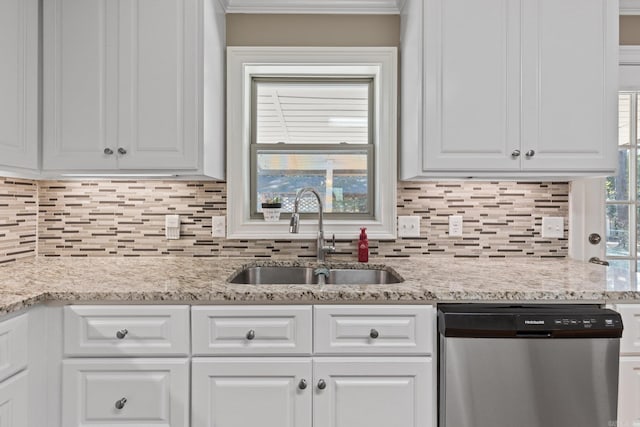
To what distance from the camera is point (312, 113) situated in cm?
236

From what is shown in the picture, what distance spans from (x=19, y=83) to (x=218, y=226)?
3.46ft

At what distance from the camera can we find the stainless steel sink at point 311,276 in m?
2.04

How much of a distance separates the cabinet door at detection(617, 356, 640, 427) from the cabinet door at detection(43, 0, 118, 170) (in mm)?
2246

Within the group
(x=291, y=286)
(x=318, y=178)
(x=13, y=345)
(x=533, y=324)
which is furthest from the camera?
(x=318, y=178)

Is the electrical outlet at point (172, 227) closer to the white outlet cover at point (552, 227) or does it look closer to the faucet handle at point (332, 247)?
the faucet handle at point (332, 247)

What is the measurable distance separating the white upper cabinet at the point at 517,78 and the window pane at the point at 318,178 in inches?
22.2

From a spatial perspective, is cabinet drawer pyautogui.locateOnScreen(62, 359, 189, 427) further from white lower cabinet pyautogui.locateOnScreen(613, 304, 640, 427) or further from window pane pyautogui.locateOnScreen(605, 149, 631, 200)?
window pane pyautogui.locateOnScreen(605, 149, 631, 200)

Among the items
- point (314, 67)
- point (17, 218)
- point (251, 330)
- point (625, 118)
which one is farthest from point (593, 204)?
point (17, 218)

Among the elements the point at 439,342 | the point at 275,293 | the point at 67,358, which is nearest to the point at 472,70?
the point at 439,342

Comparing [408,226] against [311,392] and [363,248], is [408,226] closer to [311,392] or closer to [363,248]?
[363,248]

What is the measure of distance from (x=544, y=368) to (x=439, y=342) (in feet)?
1.19

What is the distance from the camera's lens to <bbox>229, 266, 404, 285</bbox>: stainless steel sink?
2.04 meters

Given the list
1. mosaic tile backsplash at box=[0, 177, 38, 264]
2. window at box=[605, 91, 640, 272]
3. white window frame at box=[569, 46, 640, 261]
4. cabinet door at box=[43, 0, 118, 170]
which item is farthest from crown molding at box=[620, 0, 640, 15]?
mosaic tile backsplash at box=[0, 177, 38, 264]

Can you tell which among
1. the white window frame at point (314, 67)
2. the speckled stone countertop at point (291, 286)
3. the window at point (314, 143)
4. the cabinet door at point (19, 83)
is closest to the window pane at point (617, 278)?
the speckled stone countertop at point (291, 286)
